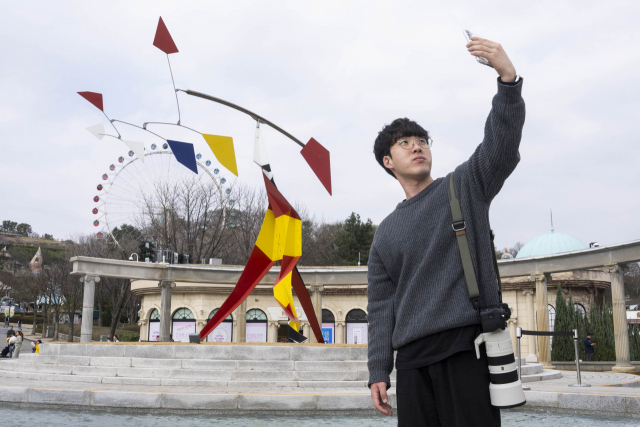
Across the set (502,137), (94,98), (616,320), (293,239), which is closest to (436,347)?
(502,137)

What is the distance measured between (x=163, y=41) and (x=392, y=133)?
9843mm

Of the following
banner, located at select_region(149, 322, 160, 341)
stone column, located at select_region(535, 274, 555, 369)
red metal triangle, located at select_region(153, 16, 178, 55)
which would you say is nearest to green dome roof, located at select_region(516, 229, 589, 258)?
stone column, located at select_region(535, 274, 555, 369)

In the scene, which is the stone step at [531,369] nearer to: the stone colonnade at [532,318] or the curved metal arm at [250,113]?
the stone colonnade at [532,318]

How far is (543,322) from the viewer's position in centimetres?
2102

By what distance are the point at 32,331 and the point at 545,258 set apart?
47.8 metres

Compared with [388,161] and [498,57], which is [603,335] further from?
[498,57]

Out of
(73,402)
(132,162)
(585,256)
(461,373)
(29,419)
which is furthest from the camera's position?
(132,162)

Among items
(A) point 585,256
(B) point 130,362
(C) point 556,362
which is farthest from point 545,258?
(B) point 130,362

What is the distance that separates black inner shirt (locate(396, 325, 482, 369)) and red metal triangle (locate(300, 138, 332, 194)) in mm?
10689

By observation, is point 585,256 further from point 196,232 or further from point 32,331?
point 32,331

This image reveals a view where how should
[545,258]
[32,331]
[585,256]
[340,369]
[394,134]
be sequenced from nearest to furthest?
[394,134]
[340,369]
[585,256]
[545,258]
[32,331]

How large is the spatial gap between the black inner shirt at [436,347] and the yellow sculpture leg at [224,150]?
983cm

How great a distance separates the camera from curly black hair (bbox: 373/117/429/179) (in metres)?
2.65

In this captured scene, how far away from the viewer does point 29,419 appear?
6.51m
